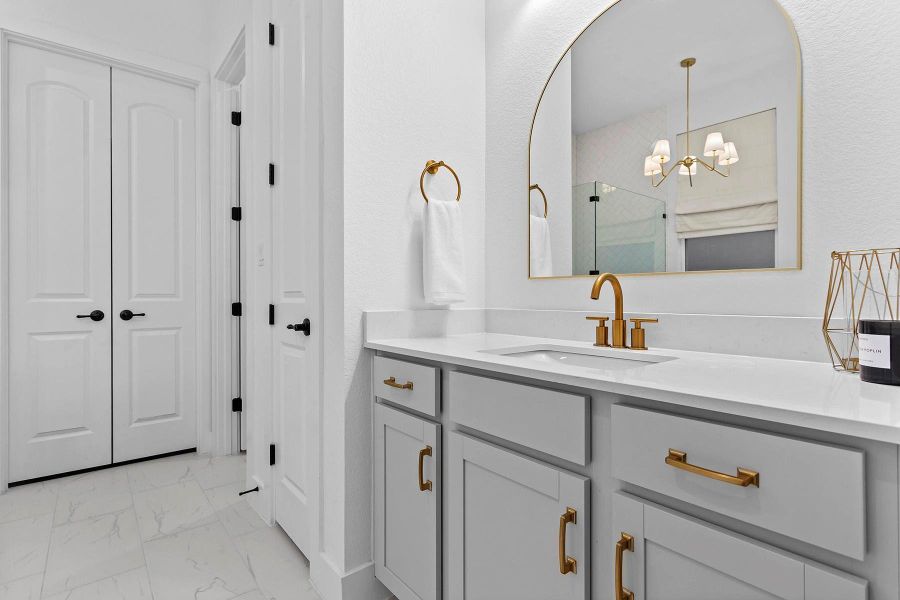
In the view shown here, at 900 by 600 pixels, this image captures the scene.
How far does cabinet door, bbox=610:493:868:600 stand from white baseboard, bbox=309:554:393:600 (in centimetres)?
95

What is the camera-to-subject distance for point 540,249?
168 cm

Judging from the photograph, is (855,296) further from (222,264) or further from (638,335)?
(222,264)

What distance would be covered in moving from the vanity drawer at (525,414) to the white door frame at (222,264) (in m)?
2.19

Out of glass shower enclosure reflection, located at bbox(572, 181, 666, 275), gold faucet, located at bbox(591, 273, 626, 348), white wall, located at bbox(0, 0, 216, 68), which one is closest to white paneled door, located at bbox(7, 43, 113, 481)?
white wall, located at bbox(0, 0, 216, 68)

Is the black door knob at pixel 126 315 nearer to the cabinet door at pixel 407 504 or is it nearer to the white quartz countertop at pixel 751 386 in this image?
the cabinet door at pixel 407 504

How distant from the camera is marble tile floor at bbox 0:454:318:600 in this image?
1.54 m

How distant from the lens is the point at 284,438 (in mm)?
1901

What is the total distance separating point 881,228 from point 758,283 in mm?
255

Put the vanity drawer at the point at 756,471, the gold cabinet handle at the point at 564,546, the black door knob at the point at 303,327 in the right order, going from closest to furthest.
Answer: the vanity drawer at the point at 756,471 → the gold cabinet handle at the point at 564,546 → the black door knob at the point at 303,327

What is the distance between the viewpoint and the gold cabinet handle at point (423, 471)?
1.21 meters

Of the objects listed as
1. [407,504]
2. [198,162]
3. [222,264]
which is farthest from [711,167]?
[198,162]

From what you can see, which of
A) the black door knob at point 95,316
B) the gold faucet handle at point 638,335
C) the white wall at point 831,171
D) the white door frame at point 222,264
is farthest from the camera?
the white door frame at point 222,264

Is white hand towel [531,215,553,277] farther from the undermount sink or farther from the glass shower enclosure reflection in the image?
the undermount sink

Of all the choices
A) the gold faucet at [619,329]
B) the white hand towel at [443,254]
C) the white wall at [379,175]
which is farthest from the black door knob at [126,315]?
the gold faucet at [619,329]
